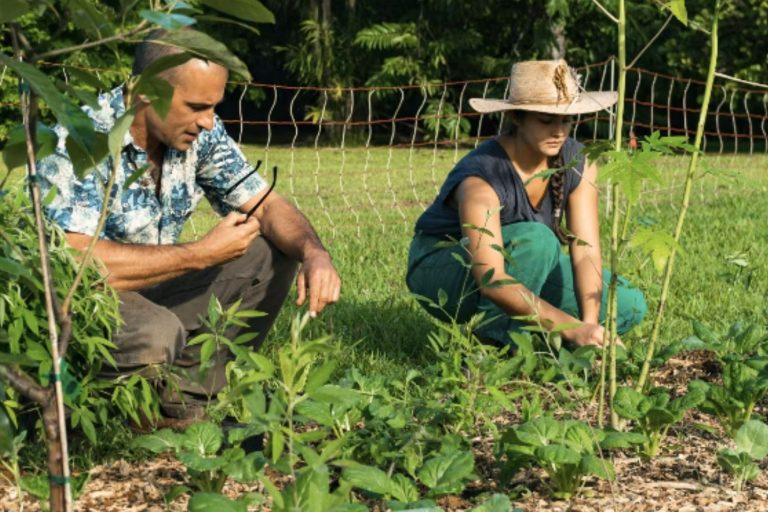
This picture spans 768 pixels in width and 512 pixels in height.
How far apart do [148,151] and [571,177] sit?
149 centimetres

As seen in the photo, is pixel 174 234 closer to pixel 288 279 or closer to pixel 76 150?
pixel 288 279

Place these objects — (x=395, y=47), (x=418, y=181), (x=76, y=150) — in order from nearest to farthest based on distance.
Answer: (x=76, y=150) → (x=418, y=181) → (x=395, y=47)

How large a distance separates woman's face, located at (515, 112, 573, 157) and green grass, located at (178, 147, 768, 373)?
0.49m

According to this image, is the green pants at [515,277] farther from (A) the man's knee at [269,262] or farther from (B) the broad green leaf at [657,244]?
(B) the broad green leaf at [657,244]

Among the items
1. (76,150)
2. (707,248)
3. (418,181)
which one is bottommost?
(418,181)

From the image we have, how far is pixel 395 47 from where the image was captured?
22.8 metres

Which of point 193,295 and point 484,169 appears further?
point 484,169

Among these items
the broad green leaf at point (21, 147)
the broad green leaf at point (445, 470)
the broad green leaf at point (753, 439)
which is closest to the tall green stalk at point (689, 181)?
the broad green leaf at point (753, 439)

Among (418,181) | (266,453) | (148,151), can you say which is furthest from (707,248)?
(418,181)

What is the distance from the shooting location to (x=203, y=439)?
108 inches

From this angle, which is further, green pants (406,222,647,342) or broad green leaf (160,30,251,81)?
green pants (406,222,647,342)

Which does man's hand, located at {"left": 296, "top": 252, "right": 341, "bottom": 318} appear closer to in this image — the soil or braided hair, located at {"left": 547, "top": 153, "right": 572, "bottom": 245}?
the soil

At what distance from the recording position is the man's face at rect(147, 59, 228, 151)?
3.54 meters

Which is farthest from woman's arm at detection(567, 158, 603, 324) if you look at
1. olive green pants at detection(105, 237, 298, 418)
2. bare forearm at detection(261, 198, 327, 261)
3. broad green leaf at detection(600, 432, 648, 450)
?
broad green leaf at detection(600, 432, 648, 450)
